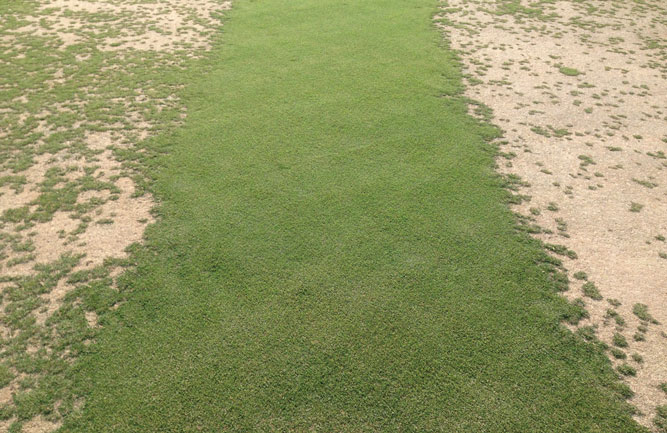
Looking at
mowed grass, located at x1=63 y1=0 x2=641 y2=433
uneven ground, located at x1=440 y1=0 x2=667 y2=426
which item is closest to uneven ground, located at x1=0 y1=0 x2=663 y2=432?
mowed grass, located at x1=63 y1=0 x2=641 y2=433

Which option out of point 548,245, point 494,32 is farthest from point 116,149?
point 494,32

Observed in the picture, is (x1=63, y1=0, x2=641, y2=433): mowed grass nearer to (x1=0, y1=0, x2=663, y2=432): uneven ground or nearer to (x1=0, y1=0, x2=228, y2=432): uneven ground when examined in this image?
A: (x1=0, y1=0, x2=663, y2=432): uneven ground

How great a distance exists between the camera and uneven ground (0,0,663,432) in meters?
4.37

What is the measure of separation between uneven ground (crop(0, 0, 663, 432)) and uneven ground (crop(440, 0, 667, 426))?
0.28 meters

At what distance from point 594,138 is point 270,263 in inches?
236

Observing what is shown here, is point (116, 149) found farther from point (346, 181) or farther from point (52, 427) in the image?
point (52, 427)

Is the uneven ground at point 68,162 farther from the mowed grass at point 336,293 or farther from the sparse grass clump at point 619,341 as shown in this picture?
the sparse grass clump at point 619,341

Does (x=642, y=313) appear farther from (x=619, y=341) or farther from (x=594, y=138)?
(x=594, y=138)

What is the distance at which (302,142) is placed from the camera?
7.61 meters

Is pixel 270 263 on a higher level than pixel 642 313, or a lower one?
higher

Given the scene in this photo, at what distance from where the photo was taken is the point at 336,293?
534 cm

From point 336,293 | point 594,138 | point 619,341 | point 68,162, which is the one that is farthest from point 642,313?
point 68,162

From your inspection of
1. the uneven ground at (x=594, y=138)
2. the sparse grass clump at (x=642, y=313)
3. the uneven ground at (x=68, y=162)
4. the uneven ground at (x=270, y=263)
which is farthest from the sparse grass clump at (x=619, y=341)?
the uneven ground at (x=68, y=162)

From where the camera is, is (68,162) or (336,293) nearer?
(336,293)
